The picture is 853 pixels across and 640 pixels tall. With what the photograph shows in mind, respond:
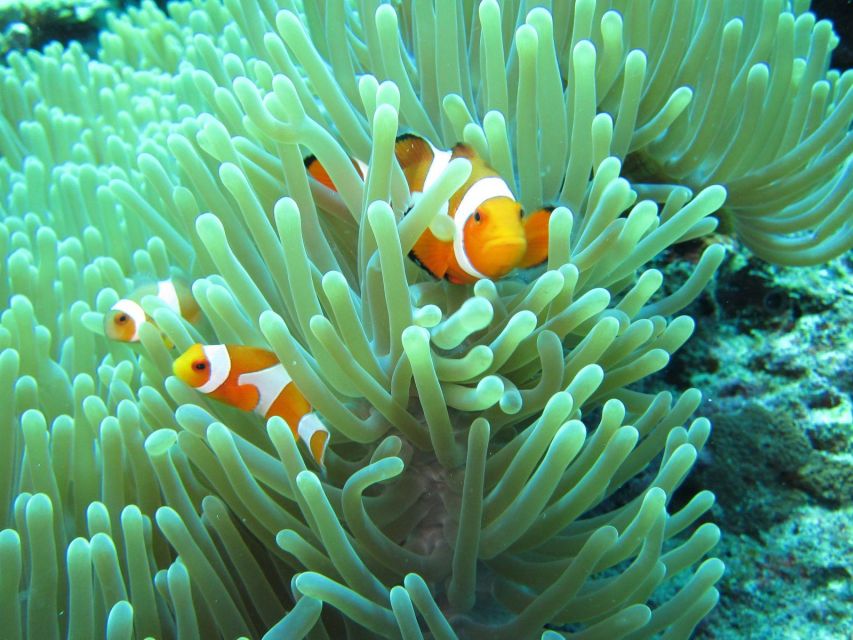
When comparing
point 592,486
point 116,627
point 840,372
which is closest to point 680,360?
point 840,372

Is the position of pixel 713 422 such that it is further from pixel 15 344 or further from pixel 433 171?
pixel 15 344

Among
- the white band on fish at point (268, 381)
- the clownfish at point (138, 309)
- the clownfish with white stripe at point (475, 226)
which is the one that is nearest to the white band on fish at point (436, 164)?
the clownfish with white stripe at point (475, 226)

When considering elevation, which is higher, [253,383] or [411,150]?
[411,150]

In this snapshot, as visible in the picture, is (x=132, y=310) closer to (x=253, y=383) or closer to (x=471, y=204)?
(x=253, y=383)

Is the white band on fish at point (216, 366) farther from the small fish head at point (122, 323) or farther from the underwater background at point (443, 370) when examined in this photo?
the small fish head at point (122, 323)

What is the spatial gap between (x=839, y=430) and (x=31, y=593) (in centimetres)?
180

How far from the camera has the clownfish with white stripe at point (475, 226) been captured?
1.06 meters

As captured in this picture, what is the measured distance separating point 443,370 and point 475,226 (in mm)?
227

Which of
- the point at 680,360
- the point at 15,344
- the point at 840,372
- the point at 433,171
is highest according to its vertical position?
the point at 15,344

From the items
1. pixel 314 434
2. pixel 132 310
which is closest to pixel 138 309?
pixel 132 310

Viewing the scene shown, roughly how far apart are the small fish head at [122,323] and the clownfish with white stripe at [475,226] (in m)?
0.64

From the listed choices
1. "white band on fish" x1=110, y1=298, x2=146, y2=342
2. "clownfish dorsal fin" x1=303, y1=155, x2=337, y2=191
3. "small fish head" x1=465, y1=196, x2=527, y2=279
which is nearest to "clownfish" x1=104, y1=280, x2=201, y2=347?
"white band on fish" x1=110, y1=298, x2=146, y2=342

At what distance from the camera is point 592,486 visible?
3.57ft

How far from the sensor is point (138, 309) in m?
1.43
